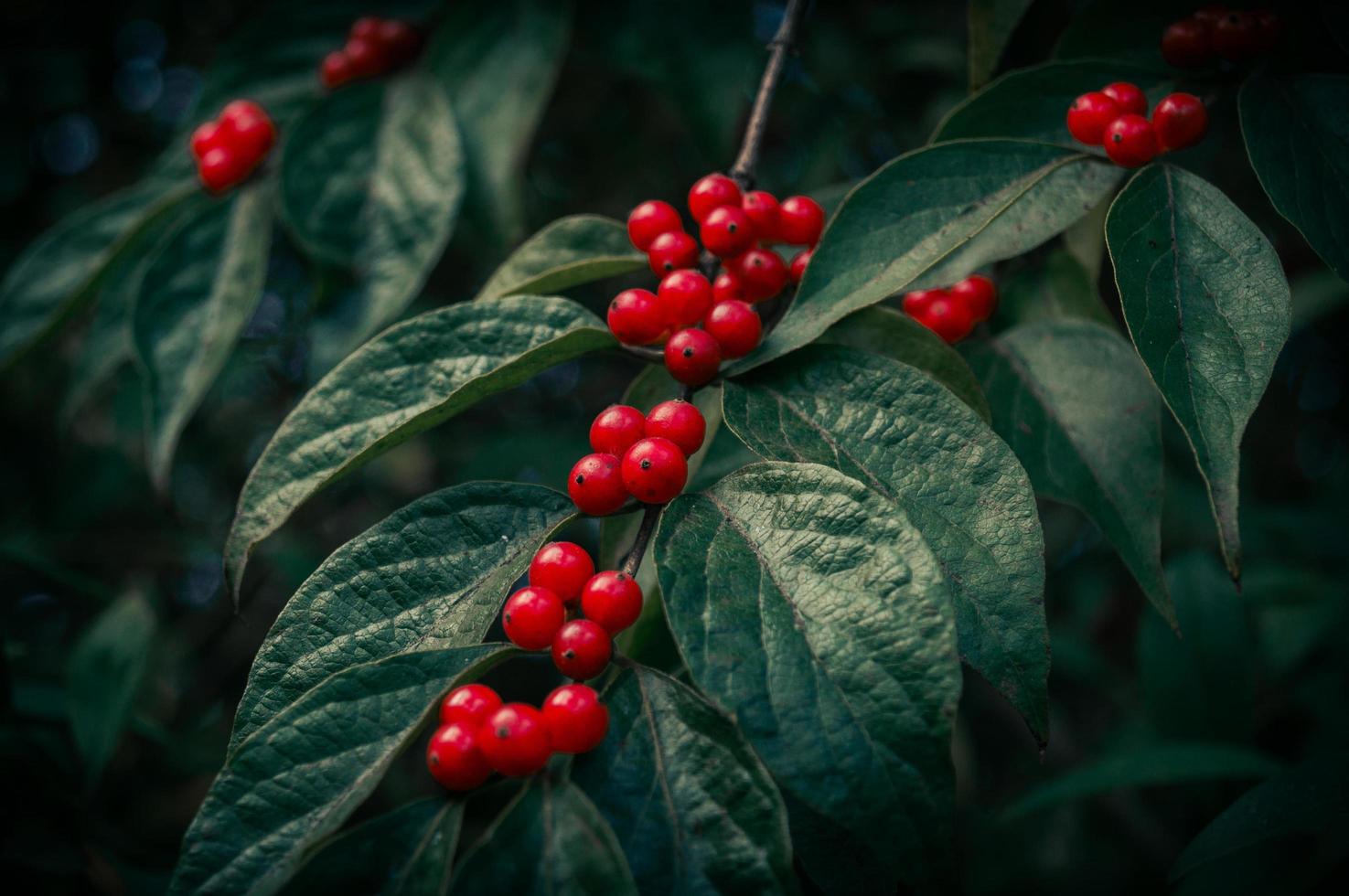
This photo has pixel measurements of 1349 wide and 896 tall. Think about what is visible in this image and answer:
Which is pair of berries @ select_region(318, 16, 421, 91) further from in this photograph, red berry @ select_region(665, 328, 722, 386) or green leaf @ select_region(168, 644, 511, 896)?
green leaf @ select_region(168, 644, 511, 896)

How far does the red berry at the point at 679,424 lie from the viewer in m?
0.88

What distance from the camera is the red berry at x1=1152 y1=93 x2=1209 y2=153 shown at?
0.97 metres

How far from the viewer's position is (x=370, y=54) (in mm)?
1617

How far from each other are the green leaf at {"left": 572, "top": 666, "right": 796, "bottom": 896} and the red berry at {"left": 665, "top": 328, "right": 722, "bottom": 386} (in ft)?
1.06

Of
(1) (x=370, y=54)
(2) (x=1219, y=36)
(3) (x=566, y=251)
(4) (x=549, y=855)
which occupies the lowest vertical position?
(4) (x=549, y=855)

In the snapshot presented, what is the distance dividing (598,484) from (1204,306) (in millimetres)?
612

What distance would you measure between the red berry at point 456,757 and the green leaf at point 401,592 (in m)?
0.09

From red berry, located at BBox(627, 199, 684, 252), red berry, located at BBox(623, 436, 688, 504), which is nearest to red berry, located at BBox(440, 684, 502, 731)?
red berry, located at BBox(623, 436, 688, 504)

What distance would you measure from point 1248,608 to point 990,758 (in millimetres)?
1266

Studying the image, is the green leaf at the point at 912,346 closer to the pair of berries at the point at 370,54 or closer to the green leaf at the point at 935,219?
the green leaf at the point at 935,219

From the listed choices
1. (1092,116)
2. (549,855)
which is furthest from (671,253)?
(549,855)

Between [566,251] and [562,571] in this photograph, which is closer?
[562,571]

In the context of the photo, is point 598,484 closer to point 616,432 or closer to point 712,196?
point 616,432

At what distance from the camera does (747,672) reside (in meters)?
0.69
